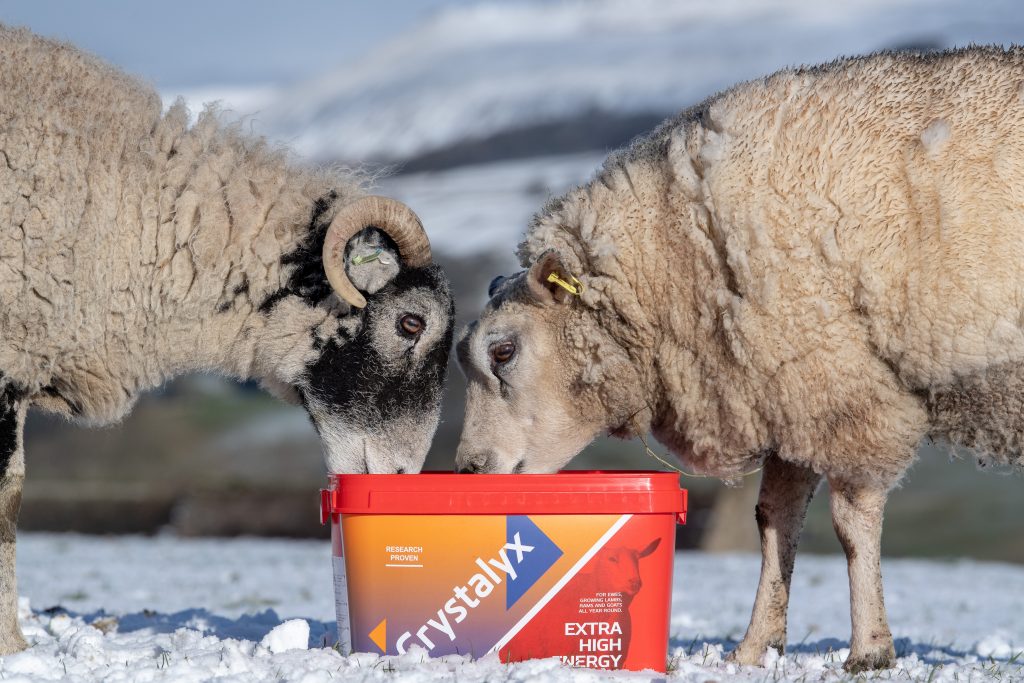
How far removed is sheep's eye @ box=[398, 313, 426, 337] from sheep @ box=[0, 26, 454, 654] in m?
0.01

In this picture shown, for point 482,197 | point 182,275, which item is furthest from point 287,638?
point 482,197

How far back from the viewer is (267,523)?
57.7 feet

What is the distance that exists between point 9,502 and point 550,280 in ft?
8.20

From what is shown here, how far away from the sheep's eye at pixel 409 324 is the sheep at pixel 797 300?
364 millimetres

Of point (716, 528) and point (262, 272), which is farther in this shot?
point (716, 528)

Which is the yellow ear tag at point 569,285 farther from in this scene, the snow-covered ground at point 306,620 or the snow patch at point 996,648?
the snow patch at point 996,648

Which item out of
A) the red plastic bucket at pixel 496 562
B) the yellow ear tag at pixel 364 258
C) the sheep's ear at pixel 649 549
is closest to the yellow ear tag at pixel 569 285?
the yellow ear tag at pixel 364 258

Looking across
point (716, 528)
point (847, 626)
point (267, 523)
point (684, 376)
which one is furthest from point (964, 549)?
point (684, 376)

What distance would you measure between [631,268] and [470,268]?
20380mm

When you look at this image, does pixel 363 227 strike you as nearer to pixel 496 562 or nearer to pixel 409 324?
pixel 409 324

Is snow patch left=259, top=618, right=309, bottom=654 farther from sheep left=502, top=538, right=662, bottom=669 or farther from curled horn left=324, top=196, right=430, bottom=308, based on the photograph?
curled horn left=324, top=196, right=430, bottom=308

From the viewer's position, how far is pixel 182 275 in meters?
5.22

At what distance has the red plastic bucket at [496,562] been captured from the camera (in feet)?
13.8

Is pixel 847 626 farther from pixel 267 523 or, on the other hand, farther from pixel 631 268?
pixel 267 523
